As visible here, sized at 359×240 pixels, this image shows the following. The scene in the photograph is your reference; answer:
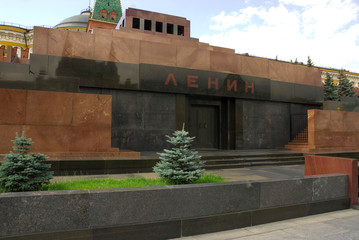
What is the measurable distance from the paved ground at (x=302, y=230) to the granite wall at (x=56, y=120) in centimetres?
712

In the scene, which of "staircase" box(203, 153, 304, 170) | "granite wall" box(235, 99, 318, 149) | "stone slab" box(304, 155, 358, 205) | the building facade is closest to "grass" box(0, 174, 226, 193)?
"stone slab" box(304, 155, 358, 205)

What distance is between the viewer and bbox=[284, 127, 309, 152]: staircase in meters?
17.0

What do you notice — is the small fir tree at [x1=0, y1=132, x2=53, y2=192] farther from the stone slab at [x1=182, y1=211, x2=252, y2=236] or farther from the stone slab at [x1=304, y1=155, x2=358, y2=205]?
the stone slab at [x1=304, y1=155, x2=358, y2=205]

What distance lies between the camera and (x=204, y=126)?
17.9 metres

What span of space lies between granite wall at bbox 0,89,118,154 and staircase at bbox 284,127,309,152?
12.3 metres

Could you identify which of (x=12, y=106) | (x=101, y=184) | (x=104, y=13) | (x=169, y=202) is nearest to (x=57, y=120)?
(x=12, y=106)

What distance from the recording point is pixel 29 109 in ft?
32.2

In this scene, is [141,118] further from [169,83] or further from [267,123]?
[267,123]

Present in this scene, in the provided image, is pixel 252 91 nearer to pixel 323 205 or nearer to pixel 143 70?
pixel 143 70

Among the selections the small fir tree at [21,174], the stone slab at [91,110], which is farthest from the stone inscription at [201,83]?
the small fir tree at [21,174]

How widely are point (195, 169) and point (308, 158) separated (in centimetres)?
373

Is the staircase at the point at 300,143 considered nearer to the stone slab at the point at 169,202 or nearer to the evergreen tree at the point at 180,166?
the evergreen tree at the point at 180,166

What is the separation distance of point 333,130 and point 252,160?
7570mm

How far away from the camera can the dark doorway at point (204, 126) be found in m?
17.5
